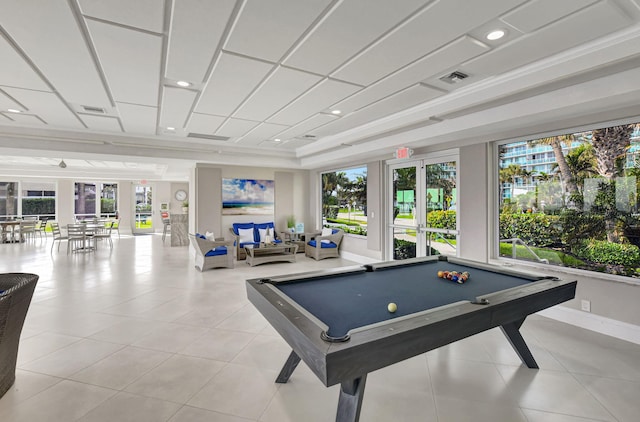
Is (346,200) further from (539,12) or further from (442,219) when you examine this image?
(539,12)

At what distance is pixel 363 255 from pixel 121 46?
6.10m

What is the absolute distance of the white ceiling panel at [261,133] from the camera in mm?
5414

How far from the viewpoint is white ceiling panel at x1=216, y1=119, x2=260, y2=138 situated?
16.8 feet

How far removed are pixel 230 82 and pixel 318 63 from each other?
3.63ft

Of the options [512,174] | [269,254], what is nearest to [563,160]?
[512,174]

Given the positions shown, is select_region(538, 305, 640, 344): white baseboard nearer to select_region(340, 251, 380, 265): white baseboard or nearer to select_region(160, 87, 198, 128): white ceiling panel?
select_region(340, 251, 380, 265): white baseboard

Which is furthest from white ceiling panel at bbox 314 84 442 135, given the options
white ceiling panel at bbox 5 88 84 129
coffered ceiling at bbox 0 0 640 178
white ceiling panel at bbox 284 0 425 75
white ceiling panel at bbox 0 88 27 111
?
white ceiling panel at bbox 0 88 27 111

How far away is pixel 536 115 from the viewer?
3.45 metres

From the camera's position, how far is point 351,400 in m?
1.73

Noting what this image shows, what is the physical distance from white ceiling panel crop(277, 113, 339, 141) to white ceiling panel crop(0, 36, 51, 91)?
3.35m

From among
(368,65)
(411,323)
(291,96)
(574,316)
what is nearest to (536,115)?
(368,65)

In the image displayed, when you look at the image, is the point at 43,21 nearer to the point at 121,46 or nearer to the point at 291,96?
the point at 121,46

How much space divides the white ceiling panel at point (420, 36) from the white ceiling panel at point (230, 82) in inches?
34.0

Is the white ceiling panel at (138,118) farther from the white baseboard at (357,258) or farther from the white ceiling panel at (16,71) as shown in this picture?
the white baseboard at (357,258)
